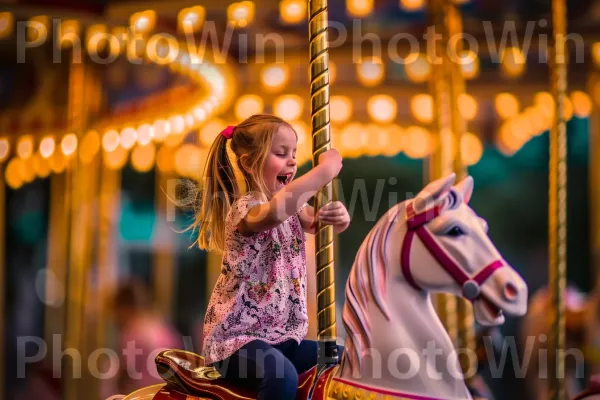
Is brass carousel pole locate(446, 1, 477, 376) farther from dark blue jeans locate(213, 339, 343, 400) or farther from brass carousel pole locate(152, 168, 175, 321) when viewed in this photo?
brass carousel pole locate(152, 168, 175, 321)

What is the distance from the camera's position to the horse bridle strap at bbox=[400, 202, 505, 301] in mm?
1828

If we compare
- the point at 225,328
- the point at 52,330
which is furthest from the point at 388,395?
the point at 52,330

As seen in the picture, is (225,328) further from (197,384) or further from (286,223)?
(286,223)

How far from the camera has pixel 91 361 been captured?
19.0 feet

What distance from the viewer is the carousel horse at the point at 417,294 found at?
72.4 inches

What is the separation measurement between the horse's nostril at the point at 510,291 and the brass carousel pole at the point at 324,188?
45 centimetres

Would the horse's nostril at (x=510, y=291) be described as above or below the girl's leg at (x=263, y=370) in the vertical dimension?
above

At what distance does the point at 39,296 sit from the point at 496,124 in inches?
187

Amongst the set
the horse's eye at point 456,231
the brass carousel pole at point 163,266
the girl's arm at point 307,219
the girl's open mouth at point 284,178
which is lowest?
the brass carousel pole at point 163,266

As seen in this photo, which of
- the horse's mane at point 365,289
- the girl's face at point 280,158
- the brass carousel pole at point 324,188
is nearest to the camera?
the horse's mane at point 365,289

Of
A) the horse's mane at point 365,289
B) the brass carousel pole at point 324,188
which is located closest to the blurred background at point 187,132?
the brass carousel pole at point 324,188

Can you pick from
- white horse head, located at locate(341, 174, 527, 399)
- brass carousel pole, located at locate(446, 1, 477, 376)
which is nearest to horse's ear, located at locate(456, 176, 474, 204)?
white horse head, located at locate(341, 174, 527, 399)

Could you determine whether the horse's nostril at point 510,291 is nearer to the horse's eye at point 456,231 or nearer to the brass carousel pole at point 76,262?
the horse's eye at point 456,231

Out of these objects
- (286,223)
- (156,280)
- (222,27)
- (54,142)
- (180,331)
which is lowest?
(180,331)
